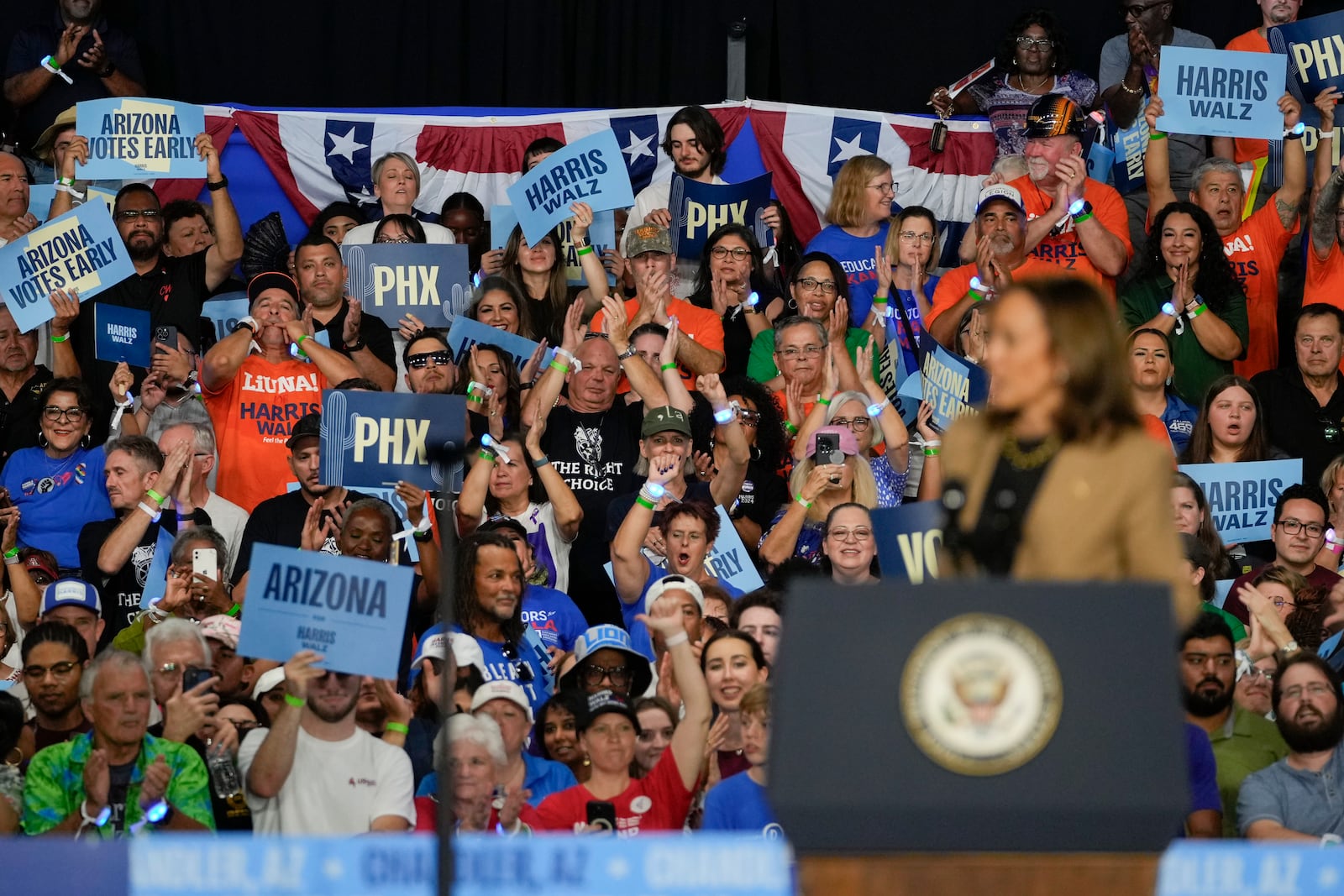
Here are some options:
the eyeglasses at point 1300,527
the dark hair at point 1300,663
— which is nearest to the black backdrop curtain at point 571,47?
the eyeglasses at point 1300,527

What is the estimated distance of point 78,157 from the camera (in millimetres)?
8016

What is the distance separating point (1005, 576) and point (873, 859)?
61 centimetres

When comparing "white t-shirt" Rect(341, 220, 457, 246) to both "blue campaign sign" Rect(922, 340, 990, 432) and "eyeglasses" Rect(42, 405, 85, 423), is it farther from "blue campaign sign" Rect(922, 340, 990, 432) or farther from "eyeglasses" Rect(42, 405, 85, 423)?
"blue campaign sign" Rect(922, 340, 990, 432)

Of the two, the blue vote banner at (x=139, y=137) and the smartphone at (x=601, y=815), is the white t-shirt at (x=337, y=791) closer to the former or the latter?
the smartphone at (x=601, y=815)

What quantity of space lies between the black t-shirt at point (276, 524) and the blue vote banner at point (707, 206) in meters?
2.22

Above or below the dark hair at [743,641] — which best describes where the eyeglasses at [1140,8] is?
above

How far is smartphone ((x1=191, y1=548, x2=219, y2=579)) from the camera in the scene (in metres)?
6.33

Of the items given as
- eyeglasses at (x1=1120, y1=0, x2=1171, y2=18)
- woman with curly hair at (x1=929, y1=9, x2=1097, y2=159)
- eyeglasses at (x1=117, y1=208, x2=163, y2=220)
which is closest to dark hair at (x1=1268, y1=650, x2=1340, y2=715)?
woman with curly hair at (x1=929, y1=9, x2=1097, y2=159)

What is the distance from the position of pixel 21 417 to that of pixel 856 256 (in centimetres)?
349

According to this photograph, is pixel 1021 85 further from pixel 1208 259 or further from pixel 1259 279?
pixel 1208 259

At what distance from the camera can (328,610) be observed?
5.05 metres

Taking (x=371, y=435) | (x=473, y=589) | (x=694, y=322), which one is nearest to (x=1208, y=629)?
(x=473, y=589)

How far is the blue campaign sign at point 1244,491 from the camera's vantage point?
677 cm

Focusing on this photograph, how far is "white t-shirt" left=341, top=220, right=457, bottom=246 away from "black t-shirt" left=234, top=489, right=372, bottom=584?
1.51 meters
